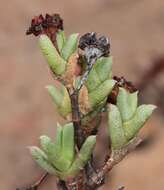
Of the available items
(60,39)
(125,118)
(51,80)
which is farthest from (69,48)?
(51,80)

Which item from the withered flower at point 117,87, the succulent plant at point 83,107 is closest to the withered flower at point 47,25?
the succulent plant at point 83,107

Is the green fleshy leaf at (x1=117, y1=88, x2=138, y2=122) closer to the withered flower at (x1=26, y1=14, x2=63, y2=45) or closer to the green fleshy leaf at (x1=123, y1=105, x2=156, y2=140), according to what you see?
the green fleshy leaf at (x1=123, y1=105, x2=156, y2=140)

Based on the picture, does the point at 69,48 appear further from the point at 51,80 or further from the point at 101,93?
the point at 51,80

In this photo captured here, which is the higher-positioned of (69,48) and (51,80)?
(69,48)

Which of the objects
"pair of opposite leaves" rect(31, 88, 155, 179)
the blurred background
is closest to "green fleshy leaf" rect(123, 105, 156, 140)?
"pair of opposite leaves" rect(31, 88, 155, 179)

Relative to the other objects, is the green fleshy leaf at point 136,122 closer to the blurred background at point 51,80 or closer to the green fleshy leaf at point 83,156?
the green fleshy leaf at point 83,156

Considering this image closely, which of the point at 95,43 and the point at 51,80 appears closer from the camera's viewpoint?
the point at 95,43
